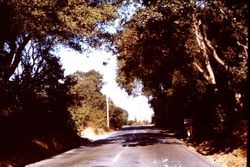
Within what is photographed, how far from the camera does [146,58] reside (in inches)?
1364

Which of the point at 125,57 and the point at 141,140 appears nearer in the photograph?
the point at 141,140

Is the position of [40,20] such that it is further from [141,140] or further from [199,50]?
[141,140]

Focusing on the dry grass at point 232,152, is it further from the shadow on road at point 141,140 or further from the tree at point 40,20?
the tree at point 40,20

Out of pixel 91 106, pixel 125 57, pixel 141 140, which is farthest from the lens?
pixel 91 106

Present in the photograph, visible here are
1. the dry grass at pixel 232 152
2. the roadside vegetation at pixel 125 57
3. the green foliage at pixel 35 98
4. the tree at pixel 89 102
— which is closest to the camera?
the dry grass at pixel 232 152

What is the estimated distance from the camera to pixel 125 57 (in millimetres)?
36406

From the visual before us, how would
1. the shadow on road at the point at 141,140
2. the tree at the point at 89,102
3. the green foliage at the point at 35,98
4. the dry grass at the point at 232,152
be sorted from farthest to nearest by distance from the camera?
→ 1. the tree at the point at 89,102
2. the shadow on road at the point at 141,140
3. the green foliage at the point at 35,98
4. the dry grass at the point at 232,152

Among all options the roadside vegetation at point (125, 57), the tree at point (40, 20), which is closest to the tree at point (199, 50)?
the roadside vegetation at point (125, 57)

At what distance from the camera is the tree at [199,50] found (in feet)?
69.2

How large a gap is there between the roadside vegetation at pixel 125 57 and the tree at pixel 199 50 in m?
0.05

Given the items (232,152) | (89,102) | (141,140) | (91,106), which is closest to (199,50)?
(232,152)

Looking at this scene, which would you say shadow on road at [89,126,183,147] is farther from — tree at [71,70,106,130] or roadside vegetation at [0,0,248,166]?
tree at [71,70,106,130]

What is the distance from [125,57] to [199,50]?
406 inches

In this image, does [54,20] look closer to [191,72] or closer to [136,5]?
[136,5]
